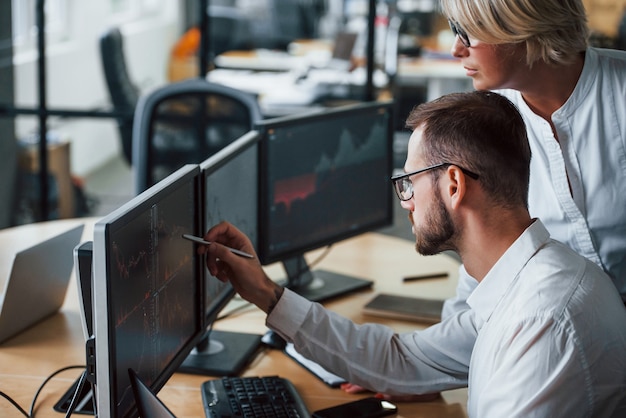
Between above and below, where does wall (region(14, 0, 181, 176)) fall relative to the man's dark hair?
below

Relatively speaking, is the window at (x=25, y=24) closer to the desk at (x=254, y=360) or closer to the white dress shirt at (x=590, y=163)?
the desk at (x=254, y=360)

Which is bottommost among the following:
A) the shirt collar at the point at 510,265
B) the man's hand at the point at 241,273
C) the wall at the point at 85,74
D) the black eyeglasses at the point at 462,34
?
the wall at the point at 85,74

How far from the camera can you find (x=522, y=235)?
1.47 meters

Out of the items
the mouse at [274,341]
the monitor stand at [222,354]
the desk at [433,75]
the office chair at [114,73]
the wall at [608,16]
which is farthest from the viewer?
the wall at [608,16]

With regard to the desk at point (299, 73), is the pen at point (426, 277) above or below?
below

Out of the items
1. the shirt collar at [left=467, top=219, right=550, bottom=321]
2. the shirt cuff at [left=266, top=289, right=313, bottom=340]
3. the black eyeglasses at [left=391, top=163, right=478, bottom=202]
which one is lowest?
the shirt cuff at [left=266, top=289, right=313, bottom=340]

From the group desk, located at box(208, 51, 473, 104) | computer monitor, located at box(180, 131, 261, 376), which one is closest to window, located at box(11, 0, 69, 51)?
desk, located at box(208, 51, 473, 104)

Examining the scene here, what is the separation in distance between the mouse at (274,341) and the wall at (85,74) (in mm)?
3296

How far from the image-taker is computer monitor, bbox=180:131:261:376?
179cm

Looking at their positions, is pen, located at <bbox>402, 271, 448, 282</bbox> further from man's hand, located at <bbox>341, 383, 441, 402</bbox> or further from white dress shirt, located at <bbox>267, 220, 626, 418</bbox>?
white dress shirt, located at <bbox>267, 220, 626, 418</bbox>

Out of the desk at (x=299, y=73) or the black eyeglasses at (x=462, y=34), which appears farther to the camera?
the desk at (x=299, y=73)

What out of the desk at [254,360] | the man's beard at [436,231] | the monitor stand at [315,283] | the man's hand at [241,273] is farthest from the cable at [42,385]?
the man's beard at [436,231]

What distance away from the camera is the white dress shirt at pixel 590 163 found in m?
1.90

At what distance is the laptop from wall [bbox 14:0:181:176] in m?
2.98
